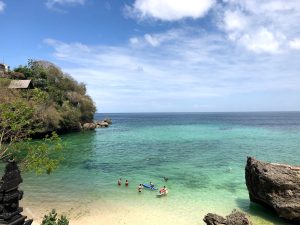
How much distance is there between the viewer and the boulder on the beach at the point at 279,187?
18516 mm

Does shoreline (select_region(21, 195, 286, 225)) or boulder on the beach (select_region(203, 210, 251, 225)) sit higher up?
boulder on the beach (select_region(203, 210, 251, 225))

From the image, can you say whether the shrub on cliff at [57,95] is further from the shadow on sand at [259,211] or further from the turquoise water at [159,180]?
the shadow on sand at [259,211]

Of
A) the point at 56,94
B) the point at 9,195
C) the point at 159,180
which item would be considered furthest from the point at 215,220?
the point at 56,94

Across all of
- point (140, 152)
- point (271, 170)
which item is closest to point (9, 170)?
point (271, 170)

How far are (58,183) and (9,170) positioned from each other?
20409 millimetres

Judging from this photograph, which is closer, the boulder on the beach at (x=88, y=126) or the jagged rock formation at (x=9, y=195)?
the jagged rock formation at (x=9, y=195)

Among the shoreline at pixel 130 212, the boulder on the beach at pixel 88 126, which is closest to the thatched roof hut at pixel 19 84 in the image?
the boulder on the beach at pixel 88 126

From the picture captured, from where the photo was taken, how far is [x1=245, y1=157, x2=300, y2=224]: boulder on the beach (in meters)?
18.5

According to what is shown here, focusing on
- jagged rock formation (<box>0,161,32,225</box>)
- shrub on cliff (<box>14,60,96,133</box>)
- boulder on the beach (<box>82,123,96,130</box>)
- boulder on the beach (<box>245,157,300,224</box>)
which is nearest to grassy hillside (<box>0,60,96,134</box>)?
shrub on cliff (<box>14,60,96,133</box>)

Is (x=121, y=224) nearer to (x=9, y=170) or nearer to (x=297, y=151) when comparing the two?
(x=9, y=170)

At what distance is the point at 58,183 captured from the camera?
29.1 m

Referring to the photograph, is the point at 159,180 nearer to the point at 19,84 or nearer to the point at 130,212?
the point at 130,212

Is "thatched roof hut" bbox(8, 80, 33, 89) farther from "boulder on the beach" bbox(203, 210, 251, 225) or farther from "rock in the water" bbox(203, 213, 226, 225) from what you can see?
"boulder on the beach" bbox(203, 210, 251, 225)

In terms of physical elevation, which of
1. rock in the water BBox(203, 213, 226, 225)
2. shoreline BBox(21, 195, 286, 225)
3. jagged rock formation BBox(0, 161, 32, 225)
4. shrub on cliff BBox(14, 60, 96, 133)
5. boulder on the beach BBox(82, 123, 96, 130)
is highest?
shrub on cliff BBox(14, 60, 96, 133)
